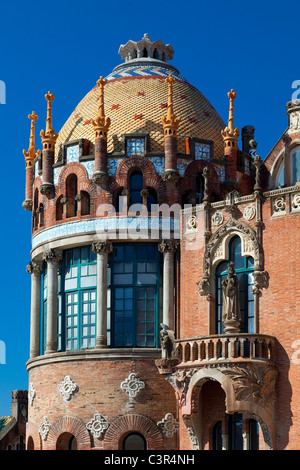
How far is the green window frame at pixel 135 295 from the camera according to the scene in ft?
143

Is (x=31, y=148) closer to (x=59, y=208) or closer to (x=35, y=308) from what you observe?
(x=59, y=208)

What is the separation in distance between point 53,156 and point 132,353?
8.97 meters

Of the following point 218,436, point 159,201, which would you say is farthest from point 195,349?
point 159,201

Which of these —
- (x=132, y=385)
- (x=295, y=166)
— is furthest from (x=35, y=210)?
(x=295, y=166)

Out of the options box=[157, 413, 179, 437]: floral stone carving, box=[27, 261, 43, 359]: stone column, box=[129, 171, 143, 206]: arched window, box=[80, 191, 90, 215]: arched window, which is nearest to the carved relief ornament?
box=[129, 171, 143, 206]: arched window

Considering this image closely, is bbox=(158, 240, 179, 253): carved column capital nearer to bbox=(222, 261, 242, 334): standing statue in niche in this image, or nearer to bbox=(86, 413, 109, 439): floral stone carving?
bbox=(222, 261, 242, 334): standing statue in niche

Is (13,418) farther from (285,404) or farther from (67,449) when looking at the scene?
(285,404)

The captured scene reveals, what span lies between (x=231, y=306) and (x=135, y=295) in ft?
17.0

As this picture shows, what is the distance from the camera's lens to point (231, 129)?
151ft

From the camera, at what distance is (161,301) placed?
4378 cm

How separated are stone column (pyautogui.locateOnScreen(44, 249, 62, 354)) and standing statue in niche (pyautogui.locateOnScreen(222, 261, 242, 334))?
804 centimetres

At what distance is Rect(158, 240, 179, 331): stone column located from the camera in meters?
43.3

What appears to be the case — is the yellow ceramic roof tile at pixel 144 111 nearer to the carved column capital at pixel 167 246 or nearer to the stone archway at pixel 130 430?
the carved column capital at pixel 167 246

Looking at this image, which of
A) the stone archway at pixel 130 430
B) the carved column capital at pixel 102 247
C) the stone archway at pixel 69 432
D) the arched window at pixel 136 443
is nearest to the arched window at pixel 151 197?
the carved column capital at pixel 102 247
